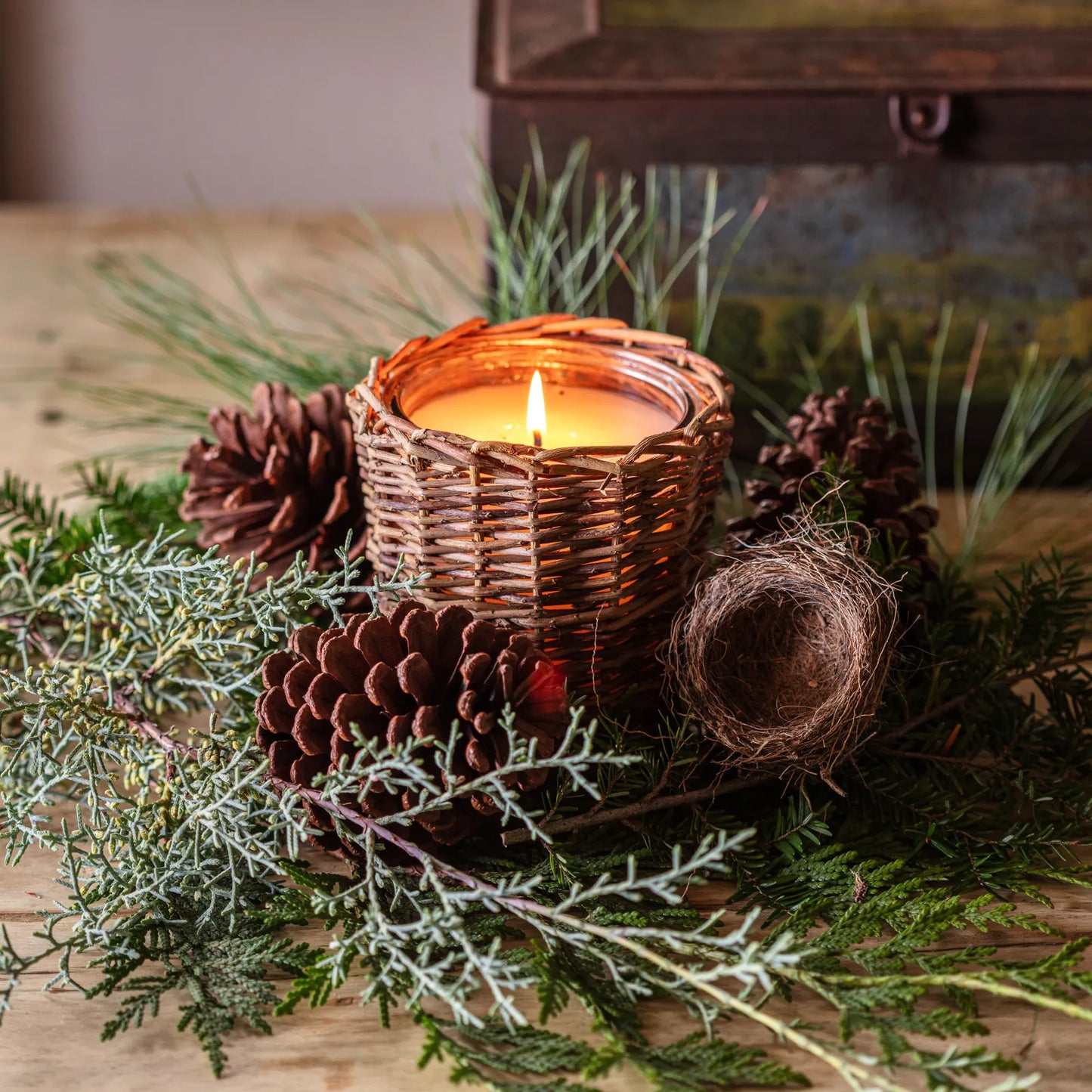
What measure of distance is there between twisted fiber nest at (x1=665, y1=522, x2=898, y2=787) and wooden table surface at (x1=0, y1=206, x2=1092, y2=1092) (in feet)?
0.21

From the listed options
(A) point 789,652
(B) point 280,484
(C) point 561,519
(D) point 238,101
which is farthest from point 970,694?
(D) point 238,101

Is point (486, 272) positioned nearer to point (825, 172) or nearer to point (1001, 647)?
point (825, 172)

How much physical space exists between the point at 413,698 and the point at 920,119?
0.49m

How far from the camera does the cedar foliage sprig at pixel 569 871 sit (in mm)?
355

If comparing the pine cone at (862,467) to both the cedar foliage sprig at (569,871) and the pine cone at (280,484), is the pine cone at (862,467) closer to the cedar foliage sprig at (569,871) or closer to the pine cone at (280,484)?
the cedar foliage sprig at (569,871)

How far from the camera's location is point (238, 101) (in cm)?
156

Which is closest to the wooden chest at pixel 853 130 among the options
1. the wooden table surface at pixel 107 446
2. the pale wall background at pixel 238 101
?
the wooden table surface at pixel 107 446

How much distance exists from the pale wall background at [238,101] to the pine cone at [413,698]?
1192 mm

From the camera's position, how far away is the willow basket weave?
1.31 feet

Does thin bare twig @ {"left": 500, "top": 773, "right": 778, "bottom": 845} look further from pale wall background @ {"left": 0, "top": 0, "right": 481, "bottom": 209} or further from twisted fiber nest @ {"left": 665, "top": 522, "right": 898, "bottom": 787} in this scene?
pale wall background @ {"left": 0, "top": 0, "right": 481, "bottom": 209}

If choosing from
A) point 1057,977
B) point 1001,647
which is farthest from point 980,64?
point 1057,977

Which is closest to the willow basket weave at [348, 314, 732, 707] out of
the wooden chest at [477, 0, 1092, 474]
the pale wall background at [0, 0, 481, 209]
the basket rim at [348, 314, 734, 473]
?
the basket rim at [348, 314, 734, 473]

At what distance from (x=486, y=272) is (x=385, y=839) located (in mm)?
460

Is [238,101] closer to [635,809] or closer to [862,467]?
[862,467]
